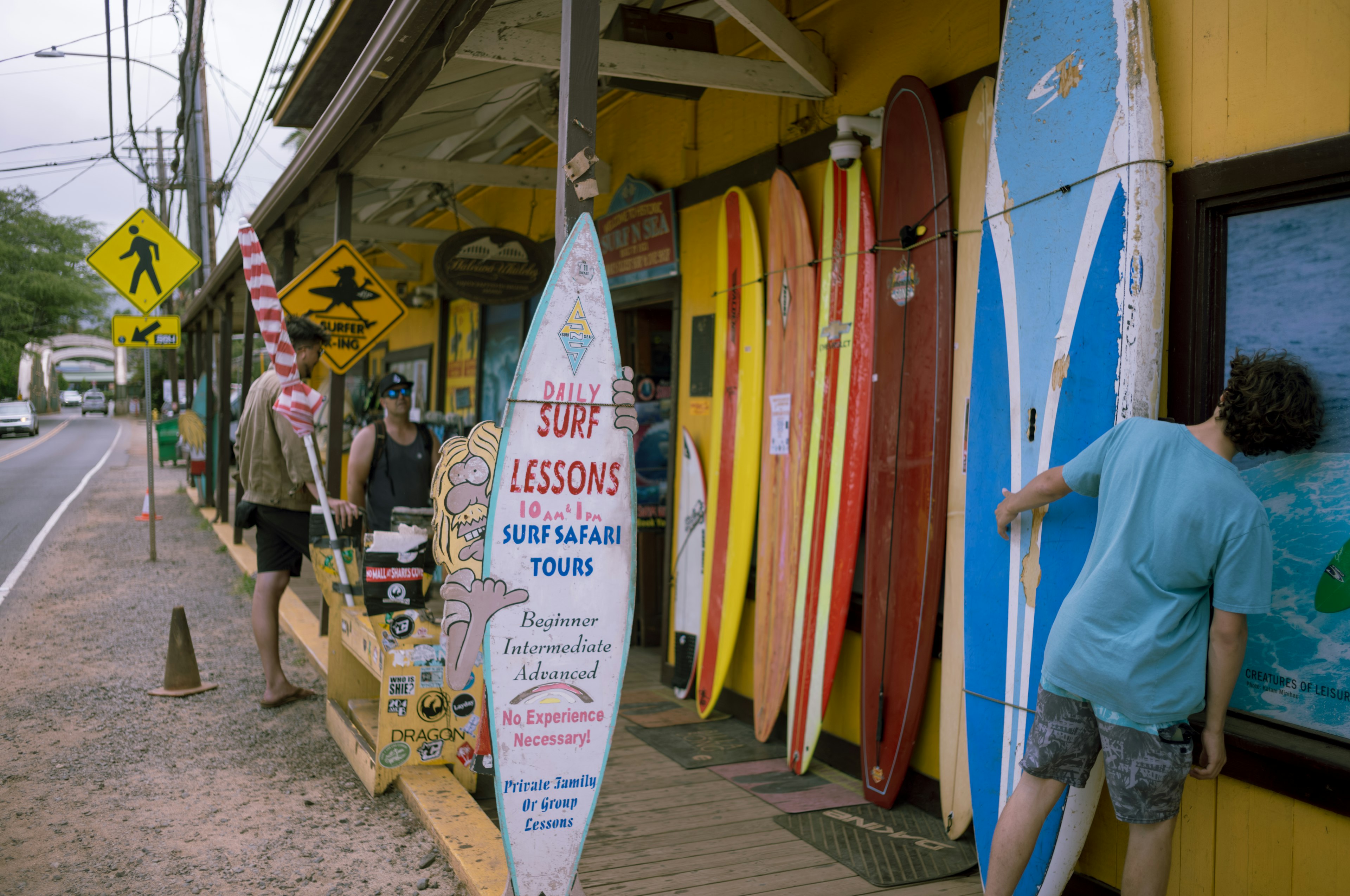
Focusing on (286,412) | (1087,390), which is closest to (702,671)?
(286,412)

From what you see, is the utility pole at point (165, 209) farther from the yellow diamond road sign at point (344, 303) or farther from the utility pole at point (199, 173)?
the yellow diamond road sign at point (344, 303)

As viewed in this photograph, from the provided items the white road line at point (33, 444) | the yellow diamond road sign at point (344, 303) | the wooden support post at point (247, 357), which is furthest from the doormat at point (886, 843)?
the white road line at point (33, 444)

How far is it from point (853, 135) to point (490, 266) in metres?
3.27

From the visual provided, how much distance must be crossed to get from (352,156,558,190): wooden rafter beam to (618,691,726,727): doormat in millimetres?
3042

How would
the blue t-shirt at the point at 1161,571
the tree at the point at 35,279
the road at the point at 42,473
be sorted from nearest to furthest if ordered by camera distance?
the blue t-shirt at the point at 1161,571 → the road at the point at 42,473 → the tree at the point at 35,279

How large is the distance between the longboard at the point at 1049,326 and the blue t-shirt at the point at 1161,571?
1.14ft

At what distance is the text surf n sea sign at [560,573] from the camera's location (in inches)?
92.2

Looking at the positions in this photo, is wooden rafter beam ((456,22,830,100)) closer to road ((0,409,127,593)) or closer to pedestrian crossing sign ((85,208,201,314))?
pedestrian crossing sign ((85,208,201,314))

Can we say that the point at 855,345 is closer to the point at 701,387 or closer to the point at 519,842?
the point at 701,387

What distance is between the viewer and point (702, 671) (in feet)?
15.3

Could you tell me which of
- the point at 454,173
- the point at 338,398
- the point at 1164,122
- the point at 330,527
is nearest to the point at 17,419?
the point at 338,398

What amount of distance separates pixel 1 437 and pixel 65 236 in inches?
1239

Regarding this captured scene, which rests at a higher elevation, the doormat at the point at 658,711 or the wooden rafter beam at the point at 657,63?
the wooden rafter beam at the point at 657,63

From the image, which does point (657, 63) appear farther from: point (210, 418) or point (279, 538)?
point (210, 418)
